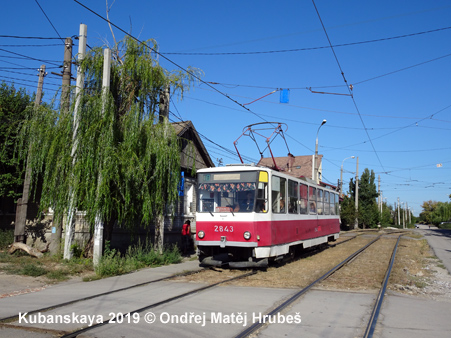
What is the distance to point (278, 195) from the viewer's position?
42.0 feet

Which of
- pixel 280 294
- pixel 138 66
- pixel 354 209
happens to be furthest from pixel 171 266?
pixel 354 209

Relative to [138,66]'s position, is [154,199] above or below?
below

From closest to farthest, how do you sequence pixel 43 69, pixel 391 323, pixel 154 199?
pixel 391 323 → pixel 154 199 → pixel 43 69

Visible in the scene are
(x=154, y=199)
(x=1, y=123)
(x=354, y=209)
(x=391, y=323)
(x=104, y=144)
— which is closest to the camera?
(x=391, y=323)

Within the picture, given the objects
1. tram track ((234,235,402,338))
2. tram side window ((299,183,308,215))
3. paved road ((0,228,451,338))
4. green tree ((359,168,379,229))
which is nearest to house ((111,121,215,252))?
tram side window ((299,183,308,215))

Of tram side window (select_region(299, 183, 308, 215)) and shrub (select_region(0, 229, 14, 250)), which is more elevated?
tram side window (select_region(299, 183, 308, 215))

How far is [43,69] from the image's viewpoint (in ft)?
51.7

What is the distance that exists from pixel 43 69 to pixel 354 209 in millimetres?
39695

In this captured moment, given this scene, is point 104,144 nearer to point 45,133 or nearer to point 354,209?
point 45,133

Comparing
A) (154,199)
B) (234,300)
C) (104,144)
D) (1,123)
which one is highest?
(1,123)

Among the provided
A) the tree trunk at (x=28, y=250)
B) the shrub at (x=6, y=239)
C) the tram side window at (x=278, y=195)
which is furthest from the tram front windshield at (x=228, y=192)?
the shrub at (x=6, y=239)

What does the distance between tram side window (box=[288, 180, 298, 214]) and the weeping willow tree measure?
3.82 meters

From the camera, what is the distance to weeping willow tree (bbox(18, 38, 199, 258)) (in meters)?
11.9

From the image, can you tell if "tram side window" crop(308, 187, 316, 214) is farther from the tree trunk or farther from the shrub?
the shrub
